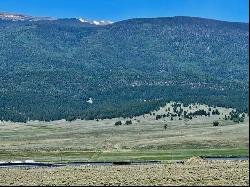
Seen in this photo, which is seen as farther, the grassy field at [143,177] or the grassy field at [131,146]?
the grassy field at [131,146]

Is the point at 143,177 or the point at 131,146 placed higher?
the point at 143,177

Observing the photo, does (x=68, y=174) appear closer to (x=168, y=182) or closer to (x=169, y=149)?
(x=168, y=182)

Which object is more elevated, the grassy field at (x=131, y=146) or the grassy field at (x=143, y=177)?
the grassy field at (x=143, y=177)

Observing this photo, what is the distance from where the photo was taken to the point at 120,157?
132125mm

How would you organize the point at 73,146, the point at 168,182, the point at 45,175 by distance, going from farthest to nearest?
1. the point at 73,146
2. the point at 45,175
3. the point at 168,182

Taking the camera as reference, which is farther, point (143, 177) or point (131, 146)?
point (131, 146)

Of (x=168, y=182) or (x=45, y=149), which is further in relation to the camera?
(x=45, y=149)

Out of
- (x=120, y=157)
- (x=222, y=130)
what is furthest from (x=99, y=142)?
(x=120, y=157)

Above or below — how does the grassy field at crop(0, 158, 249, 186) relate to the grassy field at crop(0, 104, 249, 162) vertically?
above

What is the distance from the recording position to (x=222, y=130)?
188m

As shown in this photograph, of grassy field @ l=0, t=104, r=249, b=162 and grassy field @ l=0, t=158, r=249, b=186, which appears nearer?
grassy field @ l=0, t=158, r=249, b=186

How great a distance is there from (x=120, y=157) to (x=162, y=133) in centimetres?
6670

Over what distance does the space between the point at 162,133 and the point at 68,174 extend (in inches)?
4528

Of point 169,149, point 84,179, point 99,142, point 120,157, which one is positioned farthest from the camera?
point 99,142
